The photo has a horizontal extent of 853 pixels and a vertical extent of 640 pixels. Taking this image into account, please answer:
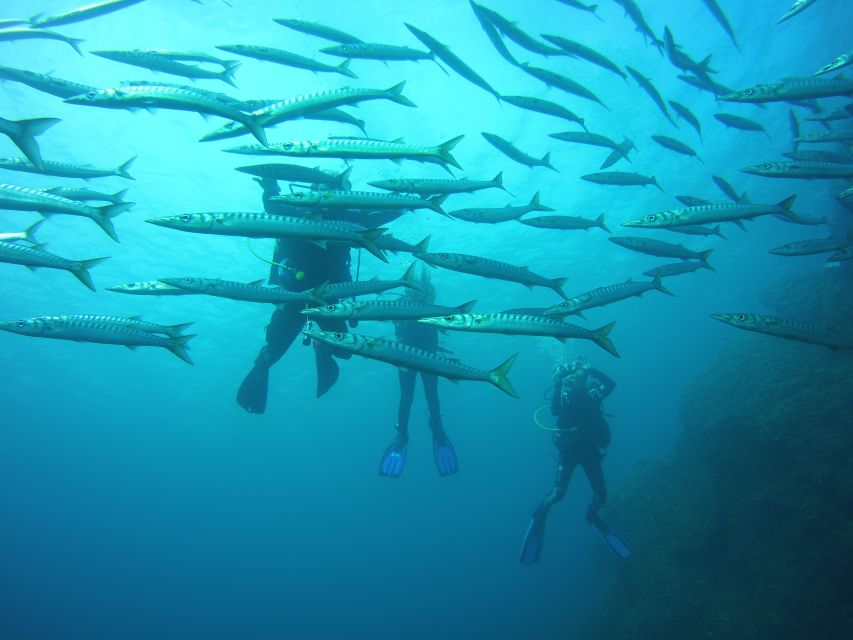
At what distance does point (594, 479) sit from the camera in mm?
10680

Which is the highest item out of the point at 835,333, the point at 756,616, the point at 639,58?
the point at 639,58

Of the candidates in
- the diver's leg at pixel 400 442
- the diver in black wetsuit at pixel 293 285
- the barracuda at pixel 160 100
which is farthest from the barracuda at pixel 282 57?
the diver's leg at pixel 400 442

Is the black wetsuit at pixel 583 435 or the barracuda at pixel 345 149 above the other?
the barracuda at pixel 345 149

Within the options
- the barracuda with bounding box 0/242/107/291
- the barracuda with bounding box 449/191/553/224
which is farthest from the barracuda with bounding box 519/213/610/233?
the barracuda with bounding box 0/242/107/291

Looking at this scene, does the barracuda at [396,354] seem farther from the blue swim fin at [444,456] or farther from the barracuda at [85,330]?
the blue swim fin at [444,456]

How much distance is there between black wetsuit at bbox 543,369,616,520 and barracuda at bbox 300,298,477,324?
680 centimetres

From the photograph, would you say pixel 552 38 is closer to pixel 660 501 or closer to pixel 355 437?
pixel 660 501

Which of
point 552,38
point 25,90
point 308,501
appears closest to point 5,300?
point 25,90

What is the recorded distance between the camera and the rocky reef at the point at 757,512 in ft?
30.0

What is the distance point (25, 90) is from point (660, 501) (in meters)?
25.5

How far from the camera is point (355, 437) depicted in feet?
169

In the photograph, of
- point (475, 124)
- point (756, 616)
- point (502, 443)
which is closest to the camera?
point (756, 616)

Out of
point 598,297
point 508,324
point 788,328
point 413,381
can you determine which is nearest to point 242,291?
point 508,324

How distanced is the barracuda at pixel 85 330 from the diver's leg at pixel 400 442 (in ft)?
22.8
